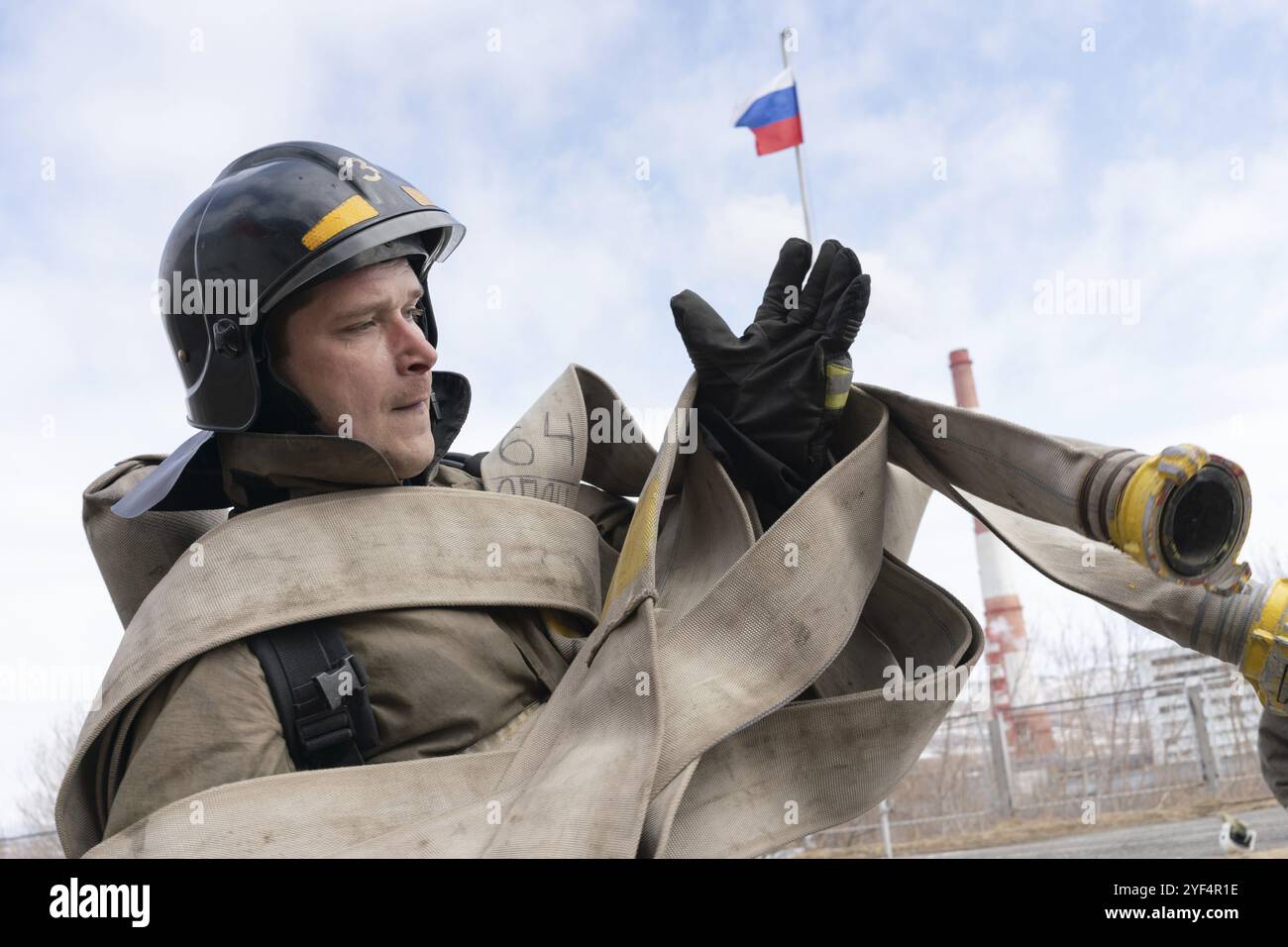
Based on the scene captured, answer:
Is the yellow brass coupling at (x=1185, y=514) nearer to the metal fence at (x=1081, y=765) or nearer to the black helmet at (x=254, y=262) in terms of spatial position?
the black helmet at (x=254, y=262)

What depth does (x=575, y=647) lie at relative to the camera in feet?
9.59

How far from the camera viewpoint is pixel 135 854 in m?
2.27

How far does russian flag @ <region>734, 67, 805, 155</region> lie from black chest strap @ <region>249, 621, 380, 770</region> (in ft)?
59.6

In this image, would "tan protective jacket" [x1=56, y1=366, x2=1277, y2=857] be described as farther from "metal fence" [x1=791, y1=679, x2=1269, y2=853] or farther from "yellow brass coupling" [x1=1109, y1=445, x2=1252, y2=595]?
"metal fence" [x1=791, y1=679, x2=1269, y2=853]

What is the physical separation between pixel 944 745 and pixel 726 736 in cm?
2123

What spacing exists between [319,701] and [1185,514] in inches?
68.4

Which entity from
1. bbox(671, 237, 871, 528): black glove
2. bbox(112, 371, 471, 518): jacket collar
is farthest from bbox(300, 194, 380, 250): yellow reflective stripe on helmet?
bbox(671, 237, 871, 528): black glove

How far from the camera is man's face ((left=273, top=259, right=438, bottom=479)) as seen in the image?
9.36 ft

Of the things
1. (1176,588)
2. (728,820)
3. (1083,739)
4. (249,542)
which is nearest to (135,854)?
(249,542)

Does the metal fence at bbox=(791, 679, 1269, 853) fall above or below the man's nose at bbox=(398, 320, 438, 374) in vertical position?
below

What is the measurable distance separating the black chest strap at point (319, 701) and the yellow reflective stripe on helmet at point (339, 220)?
90 centimetres

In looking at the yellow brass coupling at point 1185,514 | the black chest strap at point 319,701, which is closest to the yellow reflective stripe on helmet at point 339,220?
the black chest strap at point 319,701

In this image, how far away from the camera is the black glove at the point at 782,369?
2.71m

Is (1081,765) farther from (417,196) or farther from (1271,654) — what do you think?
(417,196)
